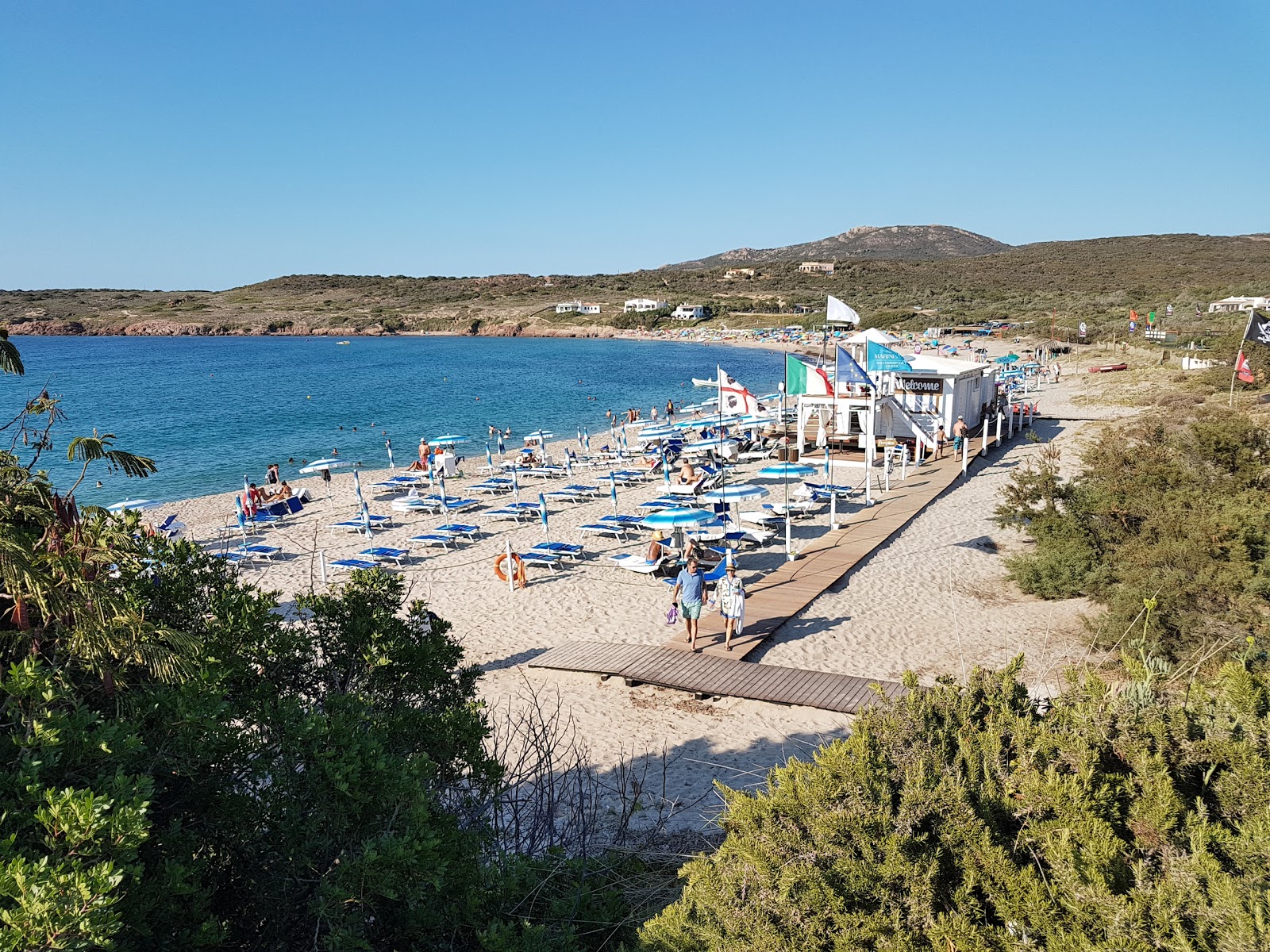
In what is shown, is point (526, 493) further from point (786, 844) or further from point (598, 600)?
point (786, 844)

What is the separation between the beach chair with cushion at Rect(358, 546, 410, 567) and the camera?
15.1 m

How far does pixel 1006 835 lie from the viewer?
9.81 ft

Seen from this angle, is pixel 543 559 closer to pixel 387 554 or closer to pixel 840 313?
pixel 387 554

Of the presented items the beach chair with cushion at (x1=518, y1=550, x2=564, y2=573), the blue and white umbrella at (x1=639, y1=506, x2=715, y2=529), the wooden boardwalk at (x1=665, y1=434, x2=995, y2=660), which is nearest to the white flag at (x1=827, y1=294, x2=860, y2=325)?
the wooden boardwalk at (x1=665, y1=434, x2=995, y2=660)

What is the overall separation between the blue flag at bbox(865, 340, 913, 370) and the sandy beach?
3.01m

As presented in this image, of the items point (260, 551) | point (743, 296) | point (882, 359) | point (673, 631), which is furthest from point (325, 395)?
point (743, 296)

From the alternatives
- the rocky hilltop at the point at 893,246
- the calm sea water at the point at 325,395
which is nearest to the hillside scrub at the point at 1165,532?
the calm sea water at the point at 325,395

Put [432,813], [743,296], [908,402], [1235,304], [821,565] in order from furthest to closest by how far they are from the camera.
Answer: [743,296]
[1235,304]
[908,402]
[821,565]
[432,813]

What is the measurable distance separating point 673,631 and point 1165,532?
602 cm

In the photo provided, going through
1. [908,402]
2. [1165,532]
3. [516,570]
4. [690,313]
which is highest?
[690,313]

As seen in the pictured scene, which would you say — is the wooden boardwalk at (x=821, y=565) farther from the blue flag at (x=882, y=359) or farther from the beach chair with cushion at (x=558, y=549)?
the beach chair with cushion at (x=558, y=549)

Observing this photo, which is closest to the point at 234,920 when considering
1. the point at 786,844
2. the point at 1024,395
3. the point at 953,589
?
the point at 786,844

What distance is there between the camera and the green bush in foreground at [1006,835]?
2537mm

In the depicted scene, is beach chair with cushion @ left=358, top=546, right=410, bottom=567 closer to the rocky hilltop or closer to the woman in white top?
the woman in white top
